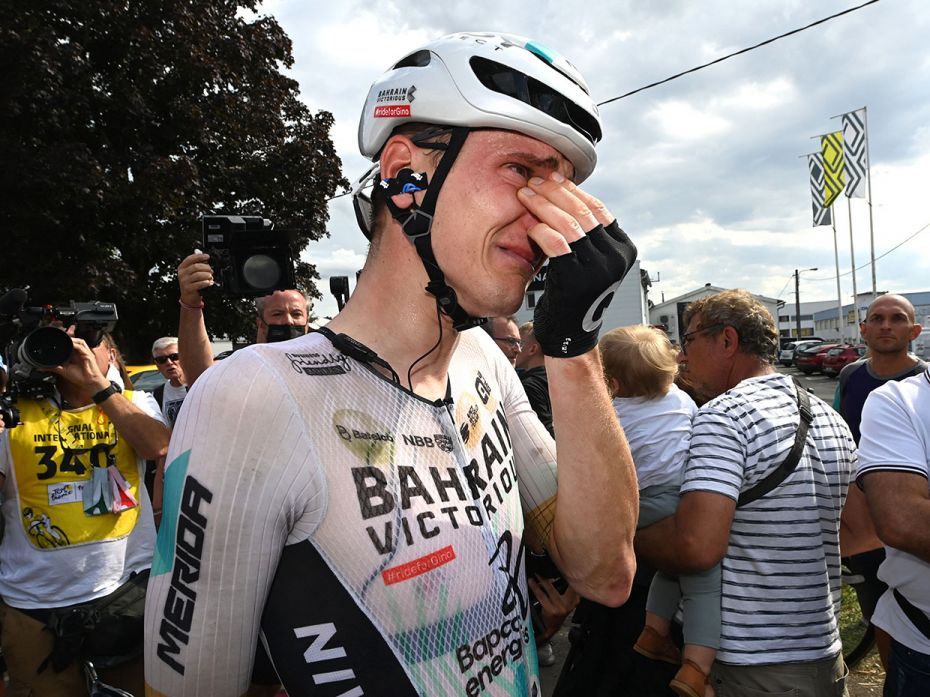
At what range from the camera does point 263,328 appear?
14.0 feet

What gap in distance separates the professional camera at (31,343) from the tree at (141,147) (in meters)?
11.8

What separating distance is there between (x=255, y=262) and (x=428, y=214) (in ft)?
4.76

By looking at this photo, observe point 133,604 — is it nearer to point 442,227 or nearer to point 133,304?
point 442,227

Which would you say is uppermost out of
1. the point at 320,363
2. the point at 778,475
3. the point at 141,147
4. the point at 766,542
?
the point at 141,147

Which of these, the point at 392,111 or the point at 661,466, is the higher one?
the point at 392,111

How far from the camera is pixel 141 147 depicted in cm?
1458

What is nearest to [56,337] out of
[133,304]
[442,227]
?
[442,227]

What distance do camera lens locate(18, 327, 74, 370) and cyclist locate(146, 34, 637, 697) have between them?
7.42 ft

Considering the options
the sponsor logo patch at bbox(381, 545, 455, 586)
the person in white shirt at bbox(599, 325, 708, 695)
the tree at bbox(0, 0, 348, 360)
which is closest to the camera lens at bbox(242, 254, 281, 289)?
the sponsor logo patch at bbox(381, 545, 455, 586)

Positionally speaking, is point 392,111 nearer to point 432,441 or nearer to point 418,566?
point 432,441

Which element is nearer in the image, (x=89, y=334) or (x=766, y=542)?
(x=766, y=542)

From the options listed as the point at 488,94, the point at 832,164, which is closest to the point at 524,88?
the point at 488,94

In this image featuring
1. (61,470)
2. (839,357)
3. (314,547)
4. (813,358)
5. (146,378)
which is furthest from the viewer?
(813,358)

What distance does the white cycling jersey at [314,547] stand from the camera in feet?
3.65
